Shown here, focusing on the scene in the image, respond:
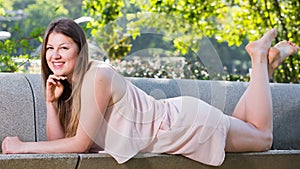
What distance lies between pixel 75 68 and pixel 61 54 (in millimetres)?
75

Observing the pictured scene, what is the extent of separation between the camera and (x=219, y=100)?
2623 millimetres

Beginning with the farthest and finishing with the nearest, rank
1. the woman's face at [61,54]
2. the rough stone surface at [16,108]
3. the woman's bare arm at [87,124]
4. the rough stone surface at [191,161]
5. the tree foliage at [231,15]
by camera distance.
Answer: the tree foliage at [231,15] → the rough stone surface at [16,108] → the woman's face at [61,54] → the woman's bare arm at [87,124] → the rough stone surface at [191,161]

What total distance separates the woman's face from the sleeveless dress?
228 millimetres

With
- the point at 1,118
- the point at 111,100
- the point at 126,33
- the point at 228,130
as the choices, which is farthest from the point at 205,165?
the point at 1,118

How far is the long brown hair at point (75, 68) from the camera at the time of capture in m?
2.40

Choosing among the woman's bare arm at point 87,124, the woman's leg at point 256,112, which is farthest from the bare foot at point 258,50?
the woman's bare arm at point 87,124

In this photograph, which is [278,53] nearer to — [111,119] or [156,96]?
[156,96]

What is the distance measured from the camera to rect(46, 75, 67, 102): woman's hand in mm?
2475

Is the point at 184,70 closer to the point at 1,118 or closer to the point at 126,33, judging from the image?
the point at 126,33

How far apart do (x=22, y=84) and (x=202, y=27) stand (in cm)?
283

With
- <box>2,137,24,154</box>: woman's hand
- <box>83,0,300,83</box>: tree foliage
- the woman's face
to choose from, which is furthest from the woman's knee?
<box>83,0,300,83</box>: tree foliage

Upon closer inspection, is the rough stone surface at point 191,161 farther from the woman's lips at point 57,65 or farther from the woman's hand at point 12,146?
the woman's lips at point 57,65

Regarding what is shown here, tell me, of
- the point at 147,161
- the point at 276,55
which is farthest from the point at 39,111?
the point at 276,55

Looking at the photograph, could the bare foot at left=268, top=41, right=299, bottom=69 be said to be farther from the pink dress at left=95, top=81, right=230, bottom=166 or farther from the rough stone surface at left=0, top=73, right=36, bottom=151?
the rough stone surface at left=0, top=73, right=36, bottom=151
